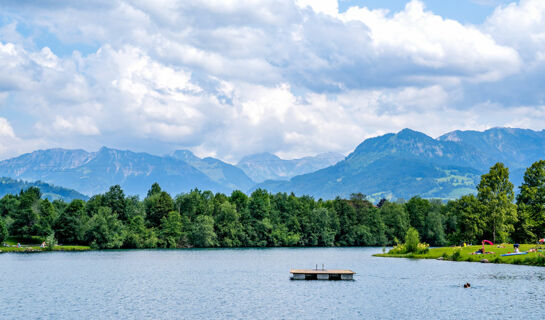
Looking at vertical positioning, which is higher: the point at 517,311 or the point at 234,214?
the point at 234,214

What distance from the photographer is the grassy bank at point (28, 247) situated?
15588 cm

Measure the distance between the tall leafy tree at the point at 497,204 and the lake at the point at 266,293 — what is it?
25.3 metres

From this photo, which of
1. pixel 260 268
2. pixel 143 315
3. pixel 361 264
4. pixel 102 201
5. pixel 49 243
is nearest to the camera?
pixel 143 315

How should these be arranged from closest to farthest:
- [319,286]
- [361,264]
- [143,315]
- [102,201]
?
[143,315], [319,286], [361,264], [102,201]

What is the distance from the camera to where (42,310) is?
55719 millimetres

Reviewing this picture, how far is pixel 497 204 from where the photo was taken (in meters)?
124

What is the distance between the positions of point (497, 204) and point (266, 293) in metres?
75.0

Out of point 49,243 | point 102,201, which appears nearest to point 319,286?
point 49,243

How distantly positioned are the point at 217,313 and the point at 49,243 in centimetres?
12017

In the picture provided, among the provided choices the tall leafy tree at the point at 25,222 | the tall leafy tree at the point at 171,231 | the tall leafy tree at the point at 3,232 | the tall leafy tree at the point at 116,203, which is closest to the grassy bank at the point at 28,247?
the tall leafy tree at the point at 25,222

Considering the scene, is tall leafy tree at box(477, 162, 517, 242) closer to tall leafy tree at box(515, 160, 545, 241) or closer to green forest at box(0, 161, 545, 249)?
green forest at box(0, 161, 545, 249)

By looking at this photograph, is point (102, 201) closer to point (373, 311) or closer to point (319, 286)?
point (319, 286)

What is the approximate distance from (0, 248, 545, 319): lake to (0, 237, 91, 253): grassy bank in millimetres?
59162

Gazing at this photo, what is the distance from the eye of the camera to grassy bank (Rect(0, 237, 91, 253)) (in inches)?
6137
